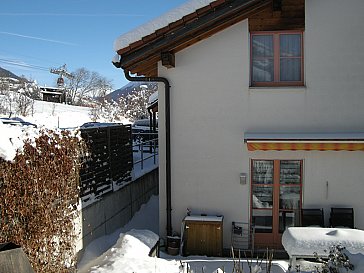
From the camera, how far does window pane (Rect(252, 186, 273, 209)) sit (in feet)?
41.9

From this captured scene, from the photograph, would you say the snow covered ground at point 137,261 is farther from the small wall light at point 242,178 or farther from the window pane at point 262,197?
the small wall light at point 242,178

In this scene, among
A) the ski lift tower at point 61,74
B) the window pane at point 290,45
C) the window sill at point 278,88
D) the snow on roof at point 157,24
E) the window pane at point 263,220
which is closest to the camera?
the snow on roof at point 157,24

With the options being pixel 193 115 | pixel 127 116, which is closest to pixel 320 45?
pixel 193 115

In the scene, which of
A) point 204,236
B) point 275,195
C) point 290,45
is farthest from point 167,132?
point 290,45

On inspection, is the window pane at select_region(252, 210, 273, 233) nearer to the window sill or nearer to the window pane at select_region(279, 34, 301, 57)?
the window sill

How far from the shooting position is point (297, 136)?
11922 mm

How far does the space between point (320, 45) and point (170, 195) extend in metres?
7.23

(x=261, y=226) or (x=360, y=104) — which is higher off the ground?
(x=360, y=104)

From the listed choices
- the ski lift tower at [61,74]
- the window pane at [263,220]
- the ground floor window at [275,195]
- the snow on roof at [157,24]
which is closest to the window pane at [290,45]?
the snow on roof at [157,24]

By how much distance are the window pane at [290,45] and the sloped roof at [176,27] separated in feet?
5.01

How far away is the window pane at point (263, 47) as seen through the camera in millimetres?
12562

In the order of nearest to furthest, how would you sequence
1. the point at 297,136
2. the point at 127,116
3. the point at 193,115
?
the point at 297,136
the point at 193,115
the point at 127,116

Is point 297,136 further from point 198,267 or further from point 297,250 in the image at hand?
point 198,267

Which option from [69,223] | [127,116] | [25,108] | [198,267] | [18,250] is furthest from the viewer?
[127,116]
